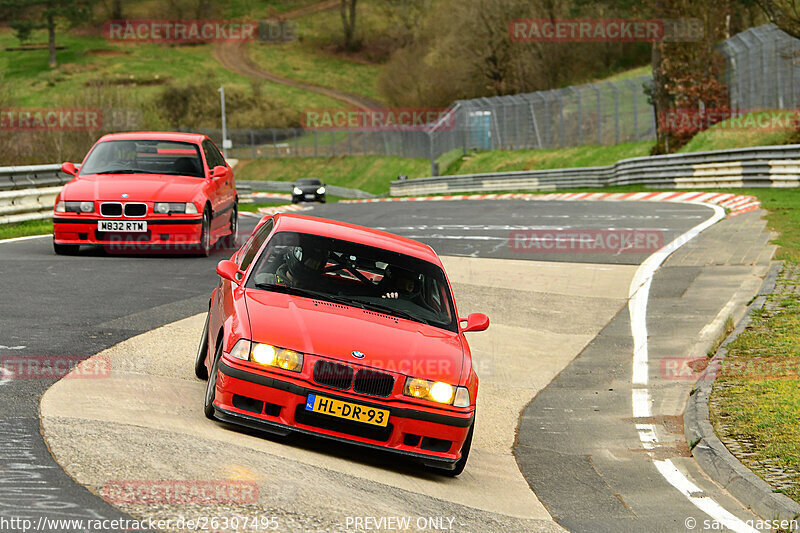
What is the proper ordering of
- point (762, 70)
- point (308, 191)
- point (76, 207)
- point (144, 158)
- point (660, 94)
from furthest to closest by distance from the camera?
point (308, 191) → point (660, 94) → point (762, 70) → point (144, 158) → point (76, 207)

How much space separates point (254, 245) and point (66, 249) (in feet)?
25.9

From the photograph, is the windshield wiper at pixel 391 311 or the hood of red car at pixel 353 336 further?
the windshield wiper at pixel 391 311

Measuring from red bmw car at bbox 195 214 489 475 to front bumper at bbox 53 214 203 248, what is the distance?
24.1 ft

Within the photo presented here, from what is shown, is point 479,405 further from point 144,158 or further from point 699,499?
point 144,158

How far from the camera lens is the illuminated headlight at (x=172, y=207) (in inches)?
579

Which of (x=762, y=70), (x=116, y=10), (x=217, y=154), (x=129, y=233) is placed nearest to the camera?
(x=129, y=233)

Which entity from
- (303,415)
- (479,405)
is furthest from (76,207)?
(303,415)

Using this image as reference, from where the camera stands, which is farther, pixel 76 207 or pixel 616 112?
pixel 616 112

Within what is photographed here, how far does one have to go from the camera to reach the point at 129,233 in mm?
14750

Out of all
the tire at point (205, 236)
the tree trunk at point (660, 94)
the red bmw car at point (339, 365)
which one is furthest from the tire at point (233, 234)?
the tree trunk at point (660, 94)

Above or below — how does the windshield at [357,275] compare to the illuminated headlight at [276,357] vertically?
above

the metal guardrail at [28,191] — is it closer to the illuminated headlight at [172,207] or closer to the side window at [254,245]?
the illuminated headlight at [172,207]

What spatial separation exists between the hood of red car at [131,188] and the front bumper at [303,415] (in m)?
8.41

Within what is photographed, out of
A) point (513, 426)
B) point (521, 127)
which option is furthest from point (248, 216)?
point (521, 127)
